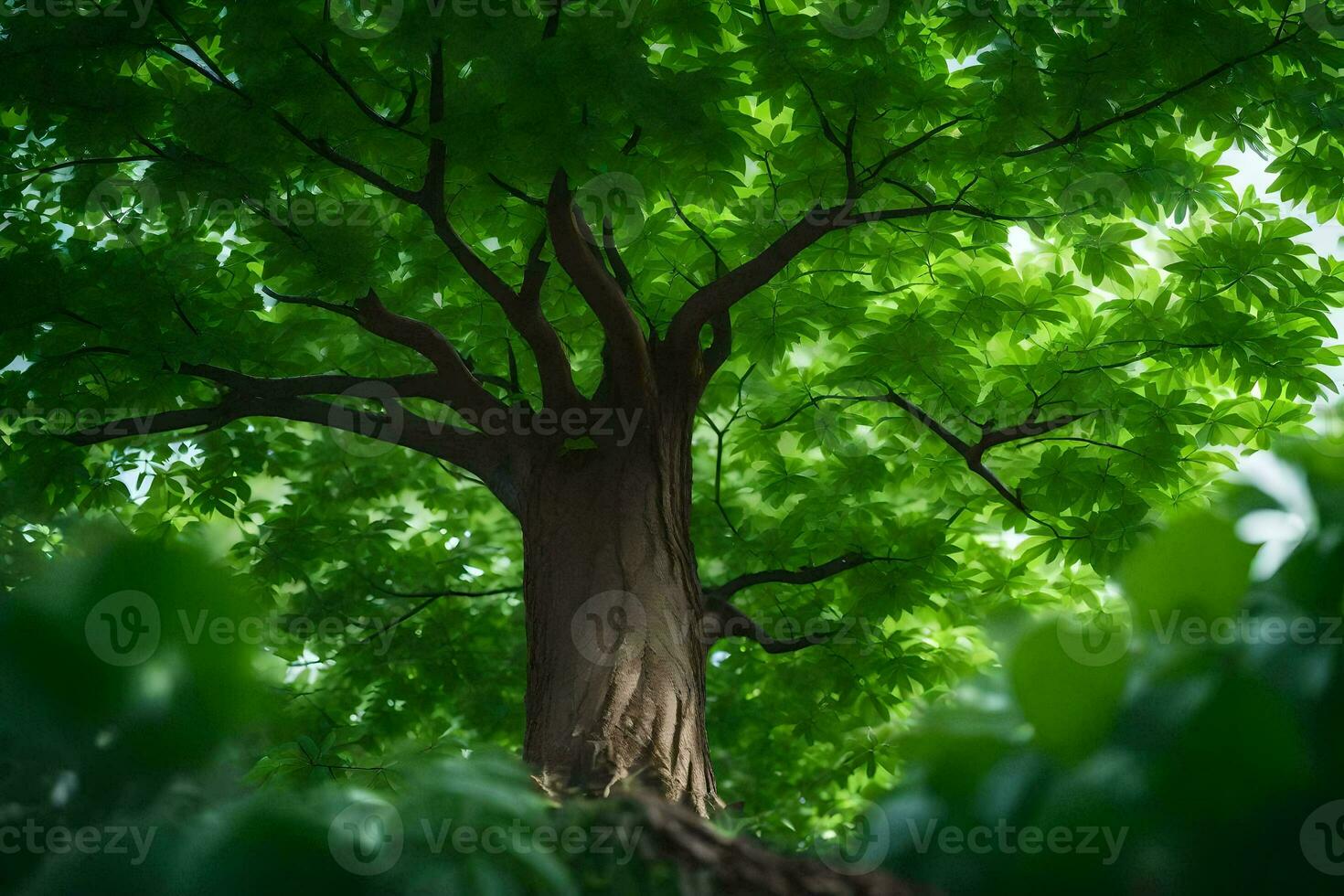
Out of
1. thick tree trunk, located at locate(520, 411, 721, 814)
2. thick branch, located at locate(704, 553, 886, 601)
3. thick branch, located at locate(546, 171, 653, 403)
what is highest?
thick branch, located at locate(546, 171, 653, 403)

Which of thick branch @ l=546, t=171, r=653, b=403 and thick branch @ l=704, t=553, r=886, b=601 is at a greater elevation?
thick branch @ l=546, t=171, r=653, b=403

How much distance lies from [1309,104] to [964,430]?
2534 mm

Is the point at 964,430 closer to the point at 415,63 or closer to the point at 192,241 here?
the point at 415,63

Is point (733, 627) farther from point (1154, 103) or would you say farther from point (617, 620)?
point (1154, 103)

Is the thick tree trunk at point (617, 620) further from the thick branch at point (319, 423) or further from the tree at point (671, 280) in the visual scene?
the thick branch at point (319, 423)

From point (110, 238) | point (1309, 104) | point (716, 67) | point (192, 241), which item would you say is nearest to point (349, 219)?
point (192, 241)

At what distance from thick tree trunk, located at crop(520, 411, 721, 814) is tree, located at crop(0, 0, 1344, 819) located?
22 mm

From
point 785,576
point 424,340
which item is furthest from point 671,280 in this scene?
point 785,576

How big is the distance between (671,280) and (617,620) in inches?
82.6

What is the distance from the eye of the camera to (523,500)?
576 cm

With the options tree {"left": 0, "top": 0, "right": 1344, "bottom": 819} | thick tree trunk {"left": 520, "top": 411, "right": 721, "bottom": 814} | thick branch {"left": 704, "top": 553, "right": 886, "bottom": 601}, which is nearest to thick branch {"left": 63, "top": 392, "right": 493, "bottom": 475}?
tree {"left": 0, "top": 0, "right": 1344, "bottom": 819}

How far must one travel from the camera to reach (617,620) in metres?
5.12

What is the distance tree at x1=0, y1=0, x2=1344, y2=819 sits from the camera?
4.78 m

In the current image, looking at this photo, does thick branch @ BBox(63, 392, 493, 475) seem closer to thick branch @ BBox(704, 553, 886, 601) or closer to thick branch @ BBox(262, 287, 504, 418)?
thick branch @ BBox(262, 287, 504, 418)
